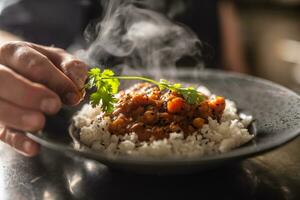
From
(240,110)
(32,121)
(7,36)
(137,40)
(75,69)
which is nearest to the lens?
(32,121)

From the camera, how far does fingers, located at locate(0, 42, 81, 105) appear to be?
4.91 ft

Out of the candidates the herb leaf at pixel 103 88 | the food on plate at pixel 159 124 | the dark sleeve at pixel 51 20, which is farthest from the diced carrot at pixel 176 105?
the dark sleeve at pixel 51 20

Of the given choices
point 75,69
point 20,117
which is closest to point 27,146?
point 20,117

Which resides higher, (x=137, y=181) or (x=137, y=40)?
(x=137, y=181)

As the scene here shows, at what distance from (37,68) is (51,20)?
7.14 ft

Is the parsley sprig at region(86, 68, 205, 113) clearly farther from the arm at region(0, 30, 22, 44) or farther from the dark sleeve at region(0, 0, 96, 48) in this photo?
the dark sleeve at region(0, 0, 96, 48)

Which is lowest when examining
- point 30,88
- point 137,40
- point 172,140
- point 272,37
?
point 272,37

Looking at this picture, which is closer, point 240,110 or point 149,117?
point 149,117

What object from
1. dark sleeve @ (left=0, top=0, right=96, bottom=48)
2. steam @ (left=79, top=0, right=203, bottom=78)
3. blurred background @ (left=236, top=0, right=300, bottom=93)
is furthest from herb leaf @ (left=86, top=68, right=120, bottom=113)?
blurred background @ (left=236, top=0, right=300, bottom=93)

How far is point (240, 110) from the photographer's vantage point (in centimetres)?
201

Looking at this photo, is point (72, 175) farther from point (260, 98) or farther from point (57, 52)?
point (260, 98)

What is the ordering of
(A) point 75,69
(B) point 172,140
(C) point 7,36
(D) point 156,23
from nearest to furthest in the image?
(B) point 172,140
(A) point 75,69
(D) point 156,23
(C) point 7,36

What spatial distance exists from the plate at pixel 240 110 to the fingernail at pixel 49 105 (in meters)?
0.09

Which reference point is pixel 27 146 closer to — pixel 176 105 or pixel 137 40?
pixel 176 105
